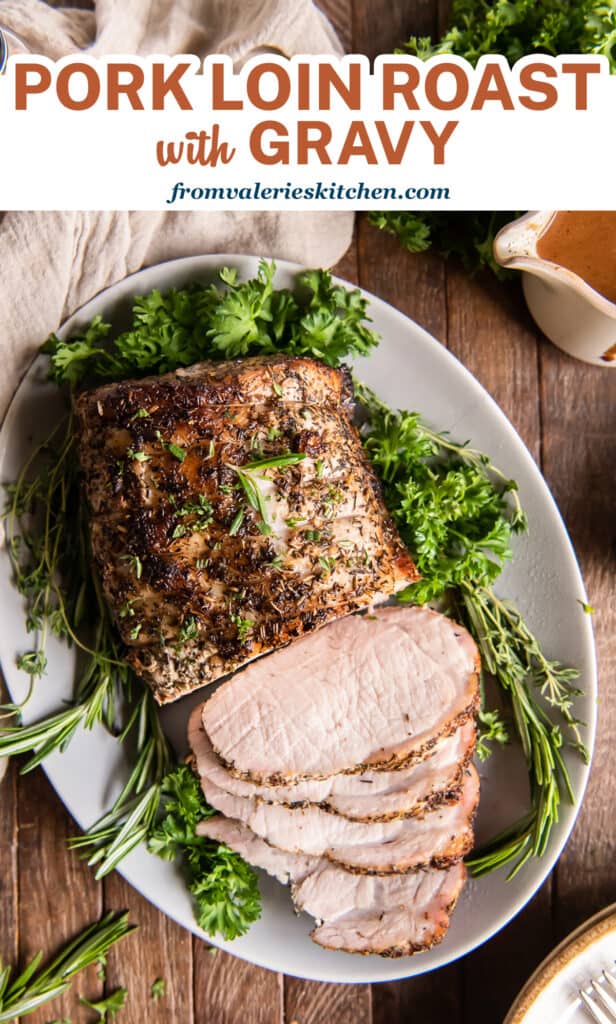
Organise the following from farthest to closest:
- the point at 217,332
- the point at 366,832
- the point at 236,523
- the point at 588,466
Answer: the point at 588,466 → the point at 366,832 → the point at 217,332 → the point at 236,523

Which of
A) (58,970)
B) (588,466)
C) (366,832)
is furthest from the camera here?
(588,466)

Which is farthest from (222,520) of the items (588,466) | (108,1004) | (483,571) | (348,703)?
(108,1004)

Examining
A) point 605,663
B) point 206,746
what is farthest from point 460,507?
point 206,746

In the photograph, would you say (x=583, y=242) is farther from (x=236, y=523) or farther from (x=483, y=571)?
(x=236, y=523)

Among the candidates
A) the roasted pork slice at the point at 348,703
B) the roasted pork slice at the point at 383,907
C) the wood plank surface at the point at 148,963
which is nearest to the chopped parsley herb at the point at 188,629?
the roasted pork slice at the point at 348,703

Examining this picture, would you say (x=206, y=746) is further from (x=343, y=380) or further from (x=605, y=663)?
(x=605, y=663)
